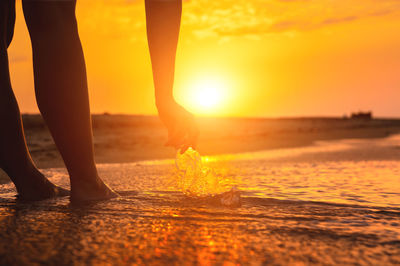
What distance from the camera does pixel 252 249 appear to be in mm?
1340

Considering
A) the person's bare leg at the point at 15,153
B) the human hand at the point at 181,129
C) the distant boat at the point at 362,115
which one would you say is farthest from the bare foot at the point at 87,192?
the distant boat at the point at 362,115

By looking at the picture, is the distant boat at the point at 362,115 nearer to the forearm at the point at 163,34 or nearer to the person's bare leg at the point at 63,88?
the forearm at the point at 163,34

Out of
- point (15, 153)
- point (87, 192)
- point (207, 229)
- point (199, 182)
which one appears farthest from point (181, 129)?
point (15, 153)

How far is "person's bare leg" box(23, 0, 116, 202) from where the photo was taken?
2.11 meters

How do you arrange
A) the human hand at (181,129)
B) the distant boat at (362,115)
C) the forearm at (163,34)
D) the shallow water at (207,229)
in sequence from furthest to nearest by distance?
the distant boat at (362,115)
the forearm at (163,34)
the human hand at (181,129)
the shallow water at (207,229)

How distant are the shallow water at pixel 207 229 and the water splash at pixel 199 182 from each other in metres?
0.04

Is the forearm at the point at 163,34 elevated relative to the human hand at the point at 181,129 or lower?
elevated

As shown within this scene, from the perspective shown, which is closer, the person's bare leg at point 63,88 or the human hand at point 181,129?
the person's bare leg at point 63,88

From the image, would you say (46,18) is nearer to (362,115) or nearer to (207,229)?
(207,229)

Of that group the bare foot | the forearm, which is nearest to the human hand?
the forearm

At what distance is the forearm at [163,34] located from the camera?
2484 mm

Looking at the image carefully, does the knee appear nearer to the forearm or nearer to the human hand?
the forearm

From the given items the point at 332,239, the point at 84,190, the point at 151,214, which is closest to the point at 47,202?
the point at 84,190

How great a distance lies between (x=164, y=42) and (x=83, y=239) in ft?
4.51
